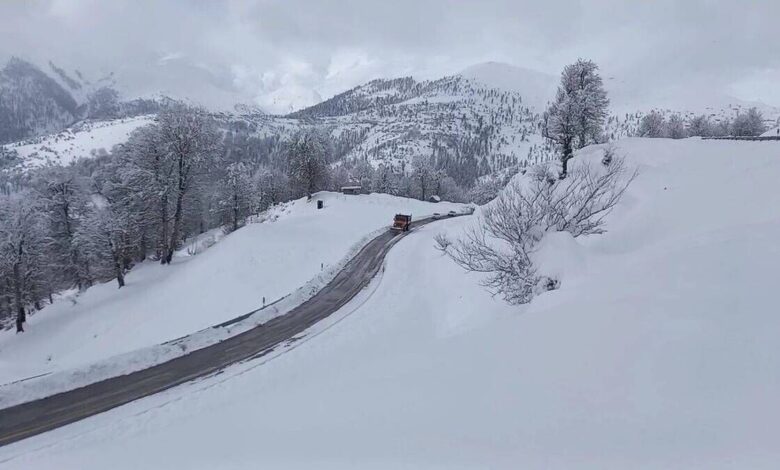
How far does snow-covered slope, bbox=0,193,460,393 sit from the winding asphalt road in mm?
4443

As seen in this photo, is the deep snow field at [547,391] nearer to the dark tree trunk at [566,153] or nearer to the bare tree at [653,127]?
the dark tree trunk at [566,153]

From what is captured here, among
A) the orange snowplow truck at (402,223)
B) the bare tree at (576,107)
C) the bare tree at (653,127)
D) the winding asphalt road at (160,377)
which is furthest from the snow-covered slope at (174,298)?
the bare tree at (653,127)

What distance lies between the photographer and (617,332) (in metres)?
8.73

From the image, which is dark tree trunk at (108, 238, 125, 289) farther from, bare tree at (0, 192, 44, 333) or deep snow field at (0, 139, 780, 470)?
deep snow field at (0, 139, 780, 470)

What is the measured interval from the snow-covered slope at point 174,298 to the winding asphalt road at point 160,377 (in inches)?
175

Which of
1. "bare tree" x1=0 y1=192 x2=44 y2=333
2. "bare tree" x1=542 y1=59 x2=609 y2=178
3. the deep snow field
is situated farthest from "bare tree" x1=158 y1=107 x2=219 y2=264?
"bare tree" x1=542 y1=59 x2=609 y2=178

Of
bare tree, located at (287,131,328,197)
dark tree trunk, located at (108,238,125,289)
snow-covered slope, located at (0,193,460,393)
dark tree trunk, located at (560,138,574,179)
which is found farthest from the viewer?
bare tree, located at (287,131,328,197)

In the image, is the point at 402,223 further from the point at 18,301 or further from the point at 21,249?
the point at 18,301

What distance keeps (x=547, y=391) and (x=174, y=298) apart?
29883mm

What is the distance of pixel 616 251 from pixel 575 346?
1149 cm

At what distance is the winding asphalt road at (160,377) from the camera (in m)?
13.1

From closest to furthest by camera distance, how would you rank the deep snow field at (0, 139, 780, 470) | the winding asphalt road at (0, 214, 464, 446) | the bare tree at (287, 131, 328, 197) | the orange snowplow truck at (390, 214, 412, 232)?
the deep snow field at (0, 139, 780, 470) → the winding asphalt road at (0, 214, 464, 446) → the orange snowplow truck at (390, 214, 412, 232) → the bare tree at (287, 131, 328, 197)

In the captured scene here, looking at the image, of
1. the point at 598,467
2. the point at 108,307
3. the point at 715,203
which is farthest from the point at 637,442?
the point at 108,307

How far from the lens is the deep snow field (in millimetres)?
6008
